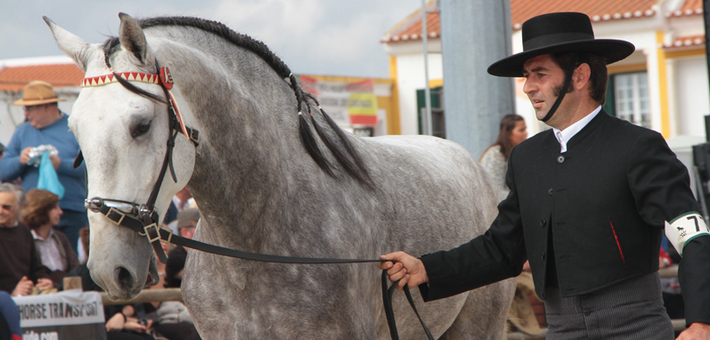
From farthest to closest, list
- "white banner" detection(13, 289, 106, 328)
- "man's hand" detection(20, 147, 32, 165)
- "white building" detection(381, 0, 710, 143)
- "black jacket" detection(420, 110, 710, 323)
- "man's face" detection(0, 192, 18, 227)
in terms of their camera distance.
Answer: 1. "white building" detection(381, 0, 710, 143)
2. "man's hand" detection(20, 147, 32, 165)
3. "man's face" detection(0, 192, 18, 227)
4. "white banner" detection(13, 289, 106, 328)
5. "black jacket" detection(420, 110, 710, 323)

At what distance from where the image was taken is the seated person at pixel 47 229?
19.3ft

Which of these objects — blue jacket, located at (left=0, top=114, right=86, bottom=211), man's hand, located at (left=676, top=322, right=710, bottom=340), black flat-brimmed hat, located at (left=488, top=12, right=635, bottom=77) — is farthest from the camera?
blue jacket, located at (left=0, top=114, right=86, bottom=211)

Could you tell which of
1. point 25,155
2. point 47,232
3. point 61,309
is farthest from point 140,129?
point 25,155

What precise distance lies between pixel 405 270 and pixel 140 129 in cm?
115

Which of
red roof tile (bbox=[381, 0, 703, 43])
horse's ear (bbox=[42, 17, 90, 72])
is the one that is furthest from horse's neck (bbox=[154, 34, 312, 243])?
red roof tile (bbox=[381, 0, 703, 43])

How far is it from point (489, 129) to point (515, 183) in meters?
3.46

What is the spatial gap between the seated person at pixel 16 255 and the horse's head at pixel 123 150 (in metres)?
3.22

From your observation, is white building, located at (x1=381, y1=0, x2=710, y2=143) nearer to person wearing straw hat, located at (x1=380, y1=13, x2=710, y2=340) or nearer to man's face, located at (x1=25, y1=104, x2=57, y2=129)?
man's face, located at (x1=25, y1=104, x2=57, y2=129)

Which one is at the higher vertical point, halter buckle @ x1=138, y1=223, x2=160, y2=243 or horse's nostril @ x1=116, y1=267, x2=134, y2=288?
halter buckle @ x1=138, y1=223, x2=160, y2=243

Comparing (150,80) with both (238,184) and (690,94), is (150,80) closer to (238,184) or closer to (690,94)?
(238,184)

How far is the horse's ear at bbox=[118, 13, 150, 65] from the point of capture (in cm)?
243

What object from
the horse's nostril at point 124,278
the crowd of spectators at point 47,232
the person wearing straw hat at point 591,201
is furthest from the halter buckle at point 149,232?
the crowd of spectators at point 47,232

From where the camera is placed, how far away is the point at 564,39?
8.67 ft

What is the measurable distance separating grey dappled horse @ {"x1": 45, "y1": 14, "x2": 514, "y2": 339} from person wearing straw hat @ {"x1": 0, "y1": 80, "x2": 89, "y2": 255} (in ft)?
11.8
